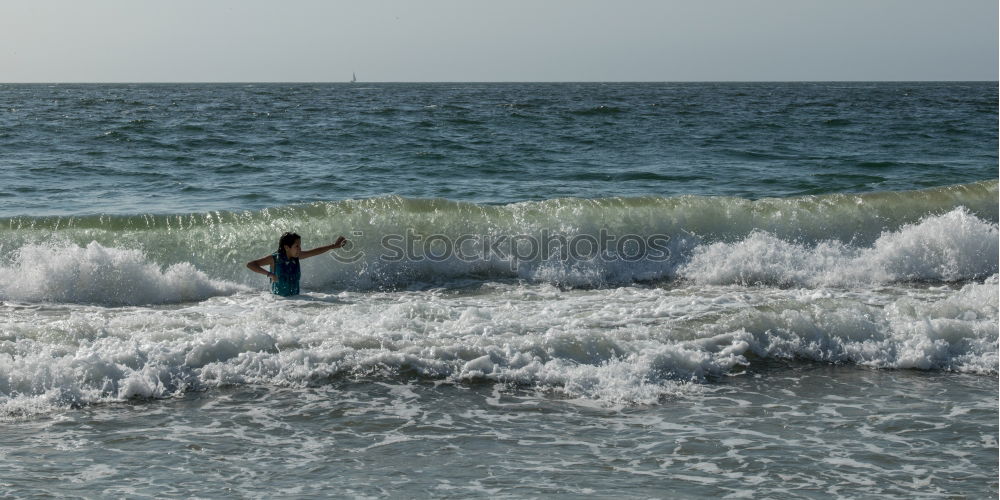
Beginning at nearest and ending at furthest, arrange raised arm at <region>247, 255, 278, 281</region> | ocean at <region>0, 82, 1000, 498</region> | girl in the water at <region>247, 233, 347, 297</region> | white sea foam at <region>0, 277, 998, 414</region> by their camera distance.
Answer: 1. ocean at <region>0, 82, 1000, 498</region>
2. white sea foam at <region>0, 277, 998, 414</region>
3. raised arm at <region>247, 255, 278, 281</region>
4. girl in the water at <region>247, 233, 347, 297</region>

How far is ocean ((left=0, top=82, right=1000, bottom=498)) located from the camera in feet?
20.0

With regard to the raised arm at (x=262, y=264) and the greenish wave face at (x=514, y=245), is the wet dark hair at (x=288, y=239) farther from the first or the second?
the greenish wave face at (x=514, y=245)

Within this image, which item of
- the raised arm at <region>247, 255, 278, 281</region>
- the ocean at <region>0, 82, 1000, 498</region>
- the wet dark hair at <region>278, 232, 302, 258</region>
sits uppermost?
the wet dark hair at <region>278, 232, 302, 258</region>

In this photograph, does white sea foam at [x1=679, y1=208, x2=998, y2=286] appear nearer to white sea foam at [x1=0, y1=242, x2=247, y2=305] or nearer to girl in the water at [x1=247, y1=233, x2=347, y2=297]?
girl in the water at [x1=247, y1=233, x2=347, y2=297]

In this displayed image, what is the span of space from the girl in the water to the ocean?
18cm

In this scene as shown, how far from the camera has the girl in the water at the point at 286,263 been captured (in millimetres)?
10352

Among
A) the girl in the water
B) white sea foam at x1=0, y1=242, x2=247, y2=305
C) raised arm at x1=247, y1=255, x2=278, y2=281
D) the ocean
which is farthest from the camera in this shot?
white sea foam at x1=0, y1=242, x2=247, y2=305

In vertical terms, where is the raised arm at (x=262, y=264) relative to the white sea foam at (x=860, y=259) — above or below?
above

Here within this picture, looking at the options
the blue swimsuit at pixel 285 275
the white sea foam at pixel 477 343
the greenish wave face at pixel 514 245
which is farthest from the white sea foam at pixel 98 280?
the blue swimsuit at pixel 285 275

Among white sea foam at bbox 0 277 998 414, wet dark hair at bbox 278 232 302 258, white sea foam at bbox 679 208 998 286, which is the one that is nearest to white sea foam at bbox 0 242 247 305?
white sea foam at bbox 0 277 998 414

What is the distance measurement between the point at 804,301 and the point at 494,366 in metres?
3.49

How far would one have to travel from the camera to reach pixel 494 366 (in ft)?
26.2

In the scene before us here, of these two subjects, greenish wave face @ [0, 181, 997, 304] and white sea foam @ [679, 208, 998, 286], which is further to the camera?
white sea foam @ [679, 208, 998, 286]

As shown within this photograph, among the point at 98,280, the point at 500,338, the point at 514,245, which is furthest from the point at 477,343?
the point at 98,280
